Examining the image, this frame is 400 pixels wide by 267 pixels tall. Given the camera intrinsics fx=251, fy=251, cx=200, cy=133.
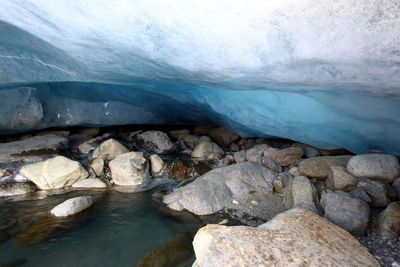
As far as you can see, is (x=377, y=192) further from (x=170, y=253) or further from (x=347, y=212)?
(x=170, y=253)

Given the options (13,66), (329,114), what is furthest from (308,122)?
(13,66)

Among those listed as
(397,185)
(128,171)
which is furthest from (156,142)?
(397,185)

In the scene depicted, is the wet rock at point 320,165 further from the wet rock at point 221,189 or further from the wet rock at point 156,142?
the wet rock at point 156,142

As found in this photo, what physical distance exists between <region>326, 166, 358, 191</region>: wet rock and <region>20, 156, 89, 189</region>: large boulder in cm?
474

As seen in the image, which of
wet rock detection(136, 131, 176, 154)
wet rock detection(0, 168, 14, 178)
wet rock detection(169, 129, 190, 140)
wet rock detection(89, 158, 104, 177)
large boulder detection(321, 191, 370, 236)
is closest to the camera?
large boulder detection(321, 191, 370, 236)

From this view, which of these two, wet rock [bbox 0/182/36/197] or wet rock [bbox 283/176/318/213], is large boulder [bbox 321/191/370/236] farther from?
wet rock [bbox 0/182/36/197]

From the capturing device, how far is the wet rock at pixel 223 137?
8.53 m

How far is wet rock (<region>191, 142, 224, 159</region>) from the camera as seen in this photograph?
704 cm

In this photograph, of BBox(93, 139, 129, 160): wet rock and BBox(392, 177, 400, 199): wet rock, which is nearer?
BBox(392, 177, 400, 199): wet rock

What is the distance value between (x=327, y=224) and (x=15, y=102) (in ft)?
22.0

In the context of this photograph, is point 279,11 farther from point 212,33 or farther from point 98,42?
point 98,42

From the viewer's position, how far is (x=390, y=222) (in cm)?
310

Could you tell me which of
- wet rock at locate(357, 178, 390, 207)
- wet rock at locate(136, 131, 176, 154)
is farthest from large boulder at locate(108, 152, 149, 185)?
wet rock at locate(357, 178, 390, 207)

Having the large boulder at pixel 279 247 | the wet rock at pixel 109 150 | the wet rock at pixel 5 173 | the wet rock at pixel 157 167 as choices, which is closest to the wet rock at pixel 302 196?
the large boulder at pixel 279 247
